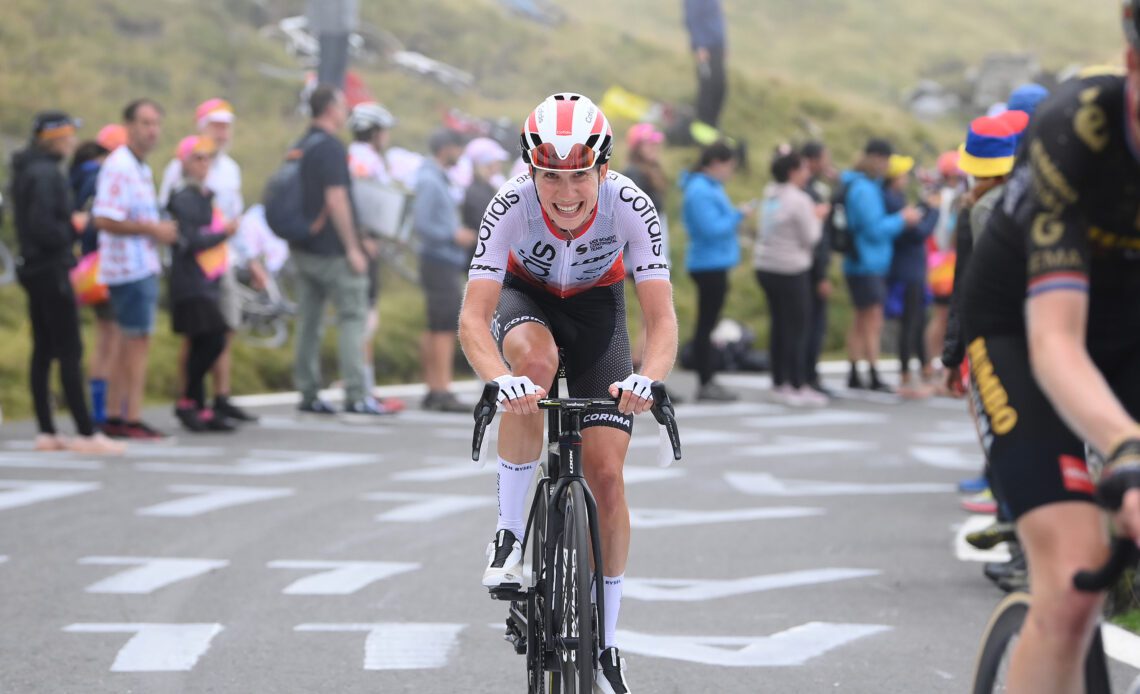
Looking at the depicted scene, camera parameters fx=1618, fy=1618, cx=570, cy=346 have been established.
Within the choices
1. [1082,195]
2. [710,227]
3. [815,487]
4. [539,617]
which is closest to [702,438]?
[710,227]

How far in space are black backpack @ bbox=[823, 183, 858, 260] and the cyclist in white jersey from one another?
32.8 ft

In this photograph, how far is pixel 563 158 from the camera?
496 centimetres

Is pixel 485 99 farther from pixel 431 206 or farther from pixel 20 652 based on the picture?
pixel 20 652

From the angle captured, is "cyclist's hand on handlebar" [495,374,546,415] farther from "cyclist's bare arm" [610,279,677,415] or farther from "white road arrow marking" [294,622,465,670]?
"white road arrow marking" [294,622,465,670]

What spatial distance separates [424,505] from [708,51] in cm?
1653

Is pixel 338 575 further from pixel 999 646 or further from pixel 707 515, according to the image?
pixel 999 646

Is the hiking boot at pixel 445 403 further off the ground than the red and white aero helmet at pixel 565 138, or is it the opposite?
the red and white aero helmet at pixel 565 138

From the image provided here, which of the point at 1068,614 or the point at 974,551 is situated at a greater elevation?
the point at 1068,614

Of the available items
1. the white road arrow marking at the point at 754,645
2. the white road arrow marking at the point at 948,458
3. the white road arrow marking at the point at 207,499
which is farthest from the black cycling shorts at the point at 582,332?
the white road arrow marking at the point at 948,458

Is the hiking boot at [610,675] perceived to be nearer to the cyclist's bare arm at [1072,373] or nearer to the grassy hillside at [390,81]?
the cyclist's bare arm at [1072,373]

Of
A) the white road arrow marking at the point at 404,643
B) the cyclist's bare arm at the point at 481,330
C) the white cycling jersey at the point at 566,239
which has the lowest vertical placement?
the white road arrow marking at the point at 404,643

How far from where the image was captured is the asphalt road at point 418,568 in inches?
235

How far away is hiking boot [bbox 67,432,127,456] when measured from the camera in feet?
37.5

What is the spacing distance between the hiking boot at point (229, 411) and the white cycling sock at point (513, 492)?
7.86m
